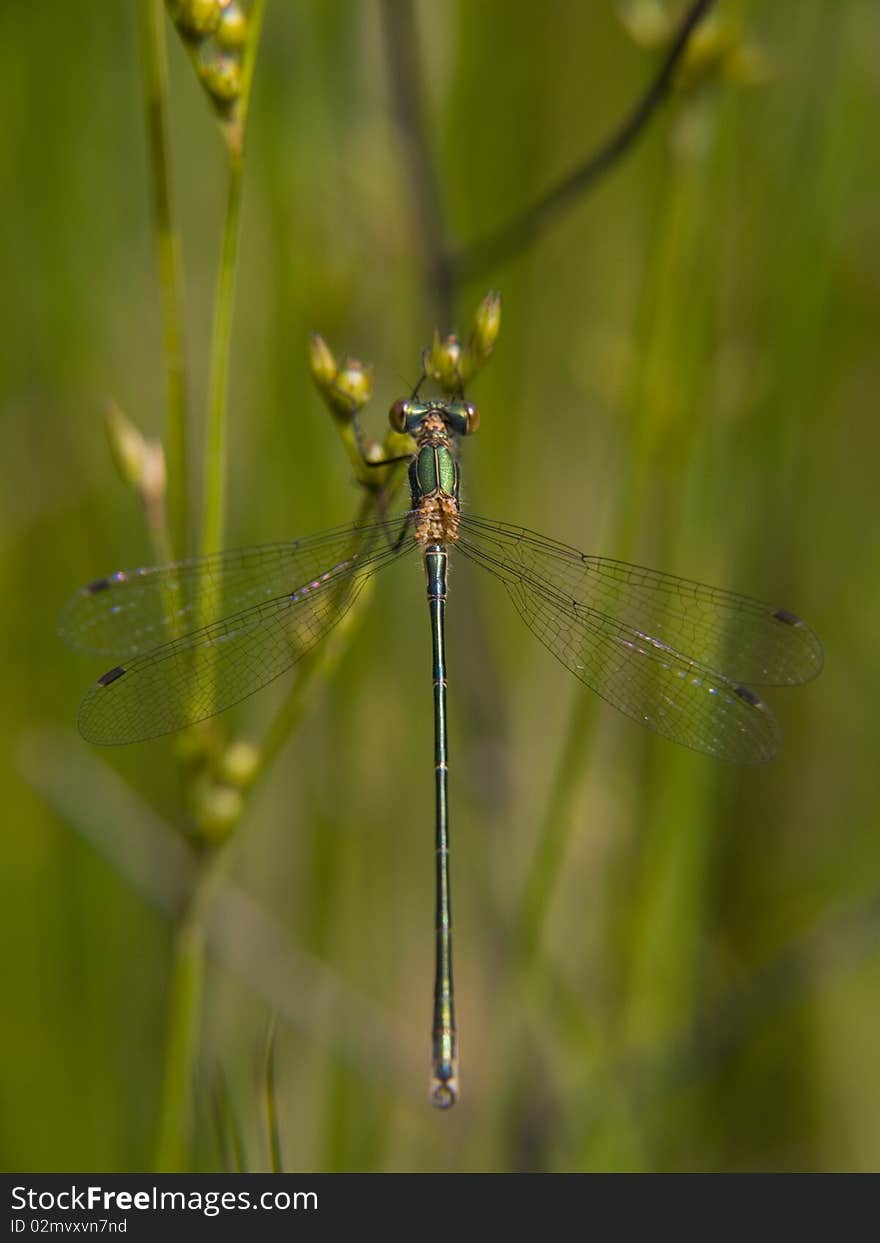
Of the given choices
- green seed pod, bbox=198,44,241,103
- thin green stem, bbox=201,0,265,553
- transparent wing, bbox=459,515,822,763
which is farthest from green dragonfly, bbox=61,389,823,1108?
green seed pod, bbox=198,44,241,103

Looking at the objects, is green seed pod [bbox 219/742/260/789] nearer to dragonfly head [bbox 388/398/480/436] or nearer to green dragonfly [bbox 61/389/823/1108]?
green dragonfly [bbox 61/389/823/1108]

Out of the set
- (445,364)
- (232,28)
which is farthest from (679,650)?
(232,28)

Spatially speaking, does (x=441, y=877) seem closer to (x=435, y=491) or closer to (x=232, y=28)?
(x=435, y=491)

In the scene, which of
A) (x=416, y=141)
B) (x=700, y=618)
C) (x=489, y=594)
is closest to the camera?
(x=416, y=141)

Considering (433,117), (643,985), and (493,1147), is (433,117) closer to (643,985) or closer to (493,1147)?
(643,985)

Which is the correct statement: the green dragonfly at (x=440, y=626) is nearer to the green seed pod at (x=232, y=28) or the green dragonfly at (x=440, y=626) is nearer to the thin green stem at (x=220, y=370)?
the thin green stem at (x=220, y=370)

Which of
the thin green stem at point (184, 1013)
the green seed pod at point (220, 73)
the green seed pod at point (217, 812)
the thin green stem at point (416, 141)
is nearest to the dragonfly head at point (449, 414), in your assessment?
the thin green stem at point (416, 141)
